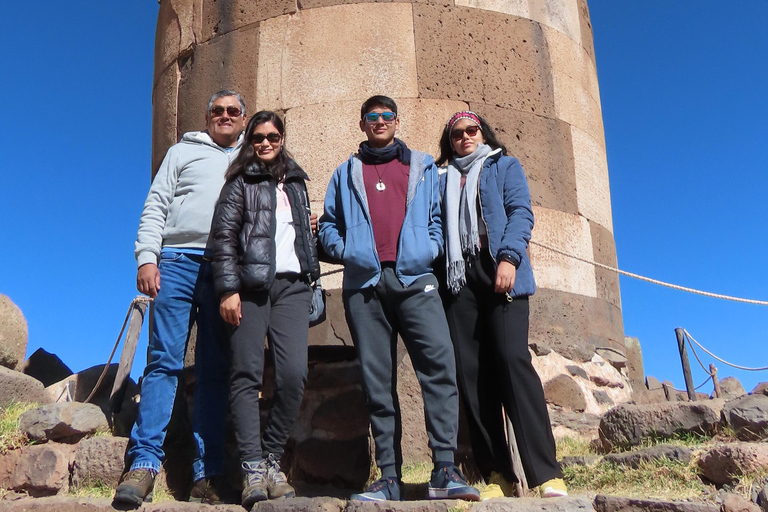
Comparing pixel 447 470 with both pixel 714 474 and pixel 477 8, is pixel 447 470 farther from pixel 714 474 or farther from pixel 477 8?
pixel 477 8

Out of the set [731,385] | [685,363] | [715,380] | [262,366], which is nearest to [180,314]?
[262,366]

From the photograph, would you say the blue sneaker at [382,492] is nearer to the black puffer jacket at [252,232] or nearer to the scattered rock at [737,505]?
the black puffer jacket at [252,232]

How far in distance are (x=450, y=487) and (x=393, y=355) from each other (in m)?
0.63

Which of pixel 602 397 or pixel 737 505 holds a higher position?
pixel 602 397

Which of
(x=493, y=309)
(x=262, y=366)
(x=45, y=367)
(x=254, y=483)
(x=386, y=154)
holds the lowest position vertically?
(x=254, y=483)

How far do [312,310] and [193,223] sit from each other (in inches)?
27.3

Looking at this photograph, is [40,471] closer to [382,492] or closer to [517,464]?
[382,492]

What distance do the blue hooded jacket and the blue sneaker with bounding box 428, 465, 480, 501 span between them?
→ 0.77 meters

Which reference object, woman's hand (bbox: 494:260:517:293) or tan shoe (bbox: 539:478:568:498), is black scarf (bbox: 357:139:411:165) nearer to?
woman's hand (bbox: 494:260:517:293)

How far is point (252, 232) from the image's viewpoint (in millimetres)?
3104

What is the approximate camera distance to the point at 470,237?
3.16 metres

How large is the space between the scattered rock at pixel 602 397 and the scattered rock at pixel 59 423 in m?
2.92

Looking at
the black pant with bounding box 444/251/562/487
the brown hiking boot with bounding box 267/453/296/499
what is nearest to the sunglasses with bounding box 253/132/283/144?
the black pant with bounding box 444/251/562/487

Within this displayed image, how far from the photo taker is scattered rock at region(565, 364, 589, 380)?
Result: 4.43 meters
